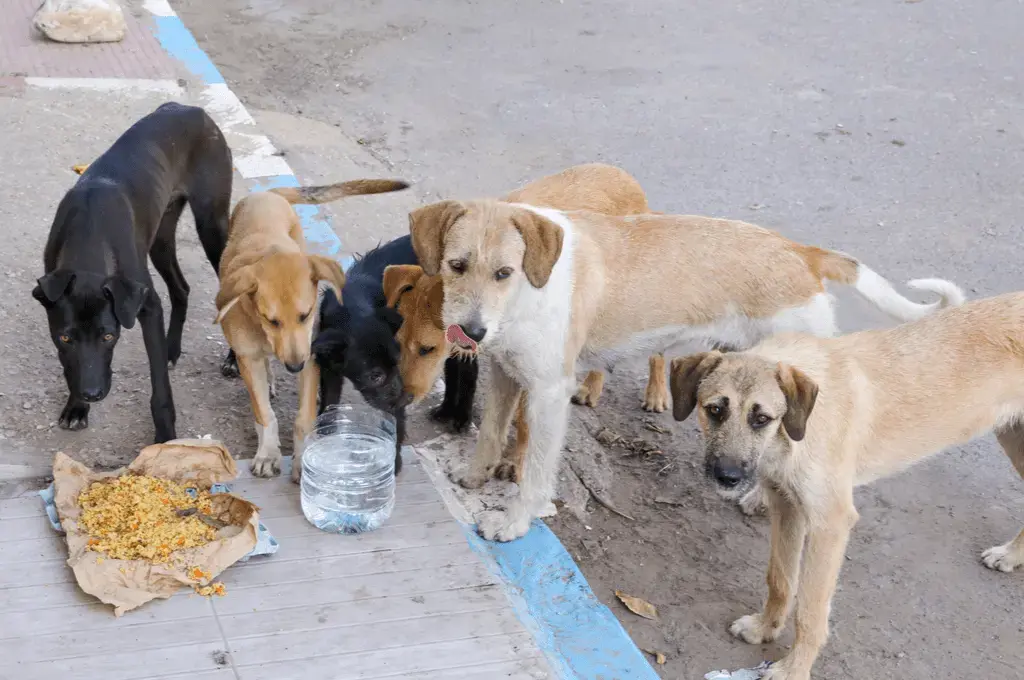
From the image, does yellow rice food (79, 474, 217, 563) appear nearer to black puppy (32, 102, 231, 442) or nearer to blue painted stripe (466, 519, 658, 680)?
black puppy (32, 102, 231, 442)

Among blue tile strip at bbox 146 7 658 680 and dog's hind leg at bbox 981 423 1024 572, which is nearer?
blue tile strip at bbox 146 7 658 680

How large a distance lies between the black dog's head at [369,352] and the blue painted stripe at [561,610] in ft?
2.54

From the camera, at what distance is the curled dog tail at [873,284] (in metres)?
4.96

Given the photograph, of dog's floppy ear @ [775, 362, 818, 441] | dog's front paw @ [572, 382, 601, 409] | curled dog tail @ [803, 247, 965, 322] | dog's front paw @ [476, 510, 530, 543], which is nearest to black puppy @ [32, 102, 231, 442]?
dog's front paw @ [476, 510, 530, 543]

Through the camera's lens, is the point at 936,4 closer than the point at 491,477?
No

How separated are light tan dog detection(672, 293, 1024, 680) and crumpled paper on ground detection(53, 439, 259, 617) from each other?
1894mm

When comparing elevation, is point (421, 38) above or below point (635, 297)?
A: below

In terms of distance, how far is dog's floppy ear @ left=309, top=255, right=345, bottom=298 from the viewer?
4688 millimetres

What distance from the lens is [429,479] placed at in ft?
16.7

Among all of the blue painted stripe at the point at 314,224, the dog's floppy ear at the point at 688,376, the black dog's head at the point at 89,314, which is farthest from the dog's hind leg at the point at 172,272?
the dog's floppy ear at the point at 688,376

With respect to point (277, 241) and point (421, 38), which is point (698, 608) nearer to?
point (277, 241)

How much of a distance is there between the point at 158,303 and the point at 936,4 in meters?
12.2

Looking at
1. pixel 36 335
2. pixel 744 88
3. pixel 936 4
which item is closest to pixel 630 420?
pixel 36 335

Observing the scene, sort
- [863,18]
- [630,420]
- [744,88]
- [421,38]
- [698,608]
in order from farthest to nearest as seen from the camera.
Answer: [863,18]
[421,38]
[744,88]
[630,420]
[698,608]
